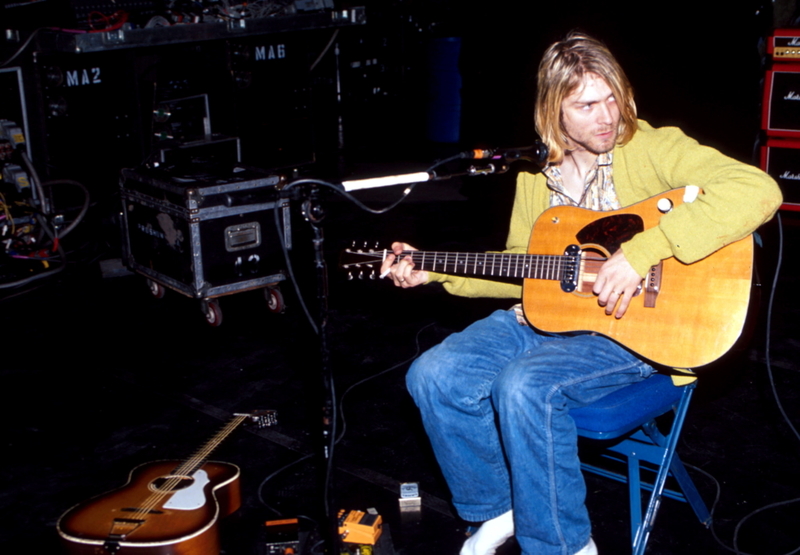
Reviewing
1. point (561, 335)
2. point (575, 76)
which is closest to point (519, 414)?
point (561, 335)

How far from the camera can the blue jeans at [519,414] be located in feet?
6.47

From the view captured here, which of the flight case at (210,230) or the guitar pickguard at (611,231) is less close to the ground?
the guitar pickguard at (611,231)

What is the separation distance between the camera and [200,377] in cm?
352

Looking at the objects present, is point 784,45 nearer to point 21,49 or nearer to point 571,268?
point 571,268

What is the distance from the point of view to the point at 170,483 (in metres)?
2.40

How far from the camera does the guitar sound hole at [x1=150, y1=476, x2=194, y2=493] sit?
92.8 inches

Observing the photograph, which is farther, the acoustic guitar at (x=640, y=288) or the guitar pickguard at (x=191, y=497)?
Result: the guitar pickguard at (x=191, y=497)

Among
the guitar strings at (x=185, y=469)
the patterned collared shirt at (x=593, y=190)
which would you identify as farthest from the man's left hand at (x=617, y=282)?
the guitar strings at (x=185, y=469)

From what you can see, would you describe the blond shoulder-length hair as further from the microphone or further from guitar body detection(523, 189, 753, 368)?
the microphone

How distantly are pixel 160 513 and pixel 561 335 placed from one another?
1265 mm

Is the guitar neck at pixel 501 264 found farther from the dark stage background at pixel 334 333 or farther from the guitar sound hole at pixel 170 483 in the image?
the guitar sound hole at pixel 170 483

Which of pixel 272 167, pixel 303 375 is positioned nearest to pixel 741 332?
pixel 303 375

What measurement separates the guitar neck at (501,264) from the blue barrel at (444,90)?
5.79 m

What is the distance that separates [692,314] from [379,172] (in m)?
5.27
